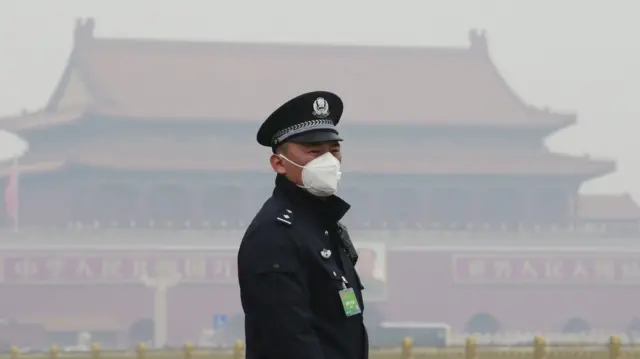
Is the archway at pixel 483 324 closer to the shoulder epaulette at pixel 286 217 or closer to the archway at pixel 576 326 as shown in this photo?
the archway at pixel 576 326

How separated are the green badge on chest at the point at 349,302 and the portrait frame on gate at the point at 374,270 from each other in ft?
98.6

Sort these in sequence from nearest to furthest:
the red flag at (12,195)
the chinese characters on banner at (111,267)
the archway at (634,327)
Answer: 1. the chinese characters on banner at (111,267)
2. the archway at (634,327)
3. the red flag at (12,195)

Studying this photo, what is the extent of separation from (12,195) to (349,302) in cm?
3480

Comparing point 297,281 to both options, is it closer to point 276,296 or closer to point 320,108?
point 276,296

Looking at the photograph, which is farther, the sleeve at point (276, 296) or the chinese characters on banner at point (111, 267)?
the chinese characters on banner at point (111, 267)

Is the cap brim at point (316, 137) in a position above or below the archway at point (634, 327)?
Result: below

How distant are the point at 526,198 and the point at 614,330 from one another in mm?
5298

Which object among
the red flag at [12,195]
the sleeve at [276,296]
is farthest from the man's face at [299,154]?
the red flag at [12,195]

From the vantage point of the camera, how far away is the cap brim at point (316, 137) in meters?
2.80

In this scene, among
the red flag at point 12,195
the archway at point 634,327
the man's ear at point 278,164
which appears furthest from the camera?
the red flag at point 12,195

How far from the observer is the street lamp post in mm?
31984

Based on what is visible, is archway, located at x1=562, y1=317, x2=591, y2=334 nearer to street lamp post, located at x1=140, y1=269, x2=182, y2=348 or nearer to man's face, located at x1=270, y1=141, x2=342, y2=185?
street lamp post, located at x1=140, y1=269, x2=182, y2=348

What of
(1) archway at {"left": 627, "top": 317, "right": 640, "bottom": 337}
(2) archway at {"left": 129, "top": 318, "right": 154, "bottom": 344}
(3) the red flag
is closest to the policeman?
(2) archway at {"left": 129, "top": 318, "right": 154, "bottom": 344}

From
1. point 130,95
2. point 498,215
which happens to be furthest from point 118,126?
point 498,215
